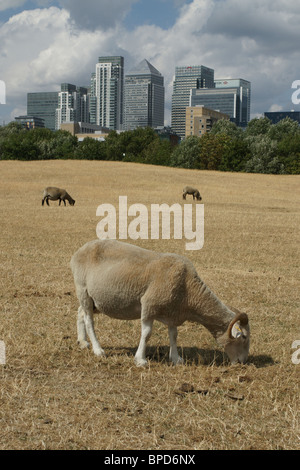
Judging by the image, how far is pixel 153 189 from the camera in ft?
168

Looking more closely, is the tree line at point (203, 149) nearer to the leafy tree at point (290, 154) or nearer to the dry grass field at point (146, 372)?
the leafy tree at point (290, 154)

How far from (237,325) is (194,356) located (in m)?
1.16

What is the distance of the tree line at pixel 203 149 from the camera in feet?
294

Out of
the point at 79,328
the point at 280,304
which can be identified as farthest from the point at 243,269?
the point at 79,328

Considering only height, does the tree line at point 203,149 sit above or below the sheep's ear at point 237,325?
above

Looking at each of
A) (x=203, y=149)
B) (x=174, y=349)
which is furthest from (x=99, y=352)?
(x=203, y=149)

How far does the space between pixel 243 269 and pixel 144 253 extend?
325 inches

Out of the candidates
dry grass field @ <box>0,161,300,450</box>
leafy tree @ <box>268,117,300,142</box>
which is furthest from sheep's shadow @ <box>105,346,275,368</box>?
leafy tree @ <box>268,117,300,142</box>

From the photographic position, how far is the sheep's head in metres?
7.05

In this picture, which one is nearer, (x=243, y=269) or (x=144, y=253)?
(x=144, y=253)

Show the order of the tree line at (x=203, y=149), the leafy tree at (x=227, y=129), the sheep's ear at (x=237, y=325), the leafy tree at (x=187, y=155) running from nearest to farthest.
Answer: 1. the sheep's ear at (x=237, y=325)
2. the tree line at (x=203, y=149)
3. the leafy tree at (x=187, y=155)
4. the leafy tree at (x=227, y=129)

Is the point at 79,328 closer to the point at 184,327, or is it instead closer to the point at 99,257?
the point at 99,257

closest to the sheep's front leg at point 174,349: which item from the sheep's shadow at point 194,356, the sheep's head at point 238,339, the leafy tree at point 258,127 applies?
the sheep's shadow at point 194,356

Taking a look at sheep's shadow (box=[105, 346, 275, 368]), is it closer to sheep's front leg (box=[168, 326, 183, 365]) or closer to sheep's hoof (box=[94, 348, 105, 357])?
sheep's front leg (box=[168, 326, 183, 365])
